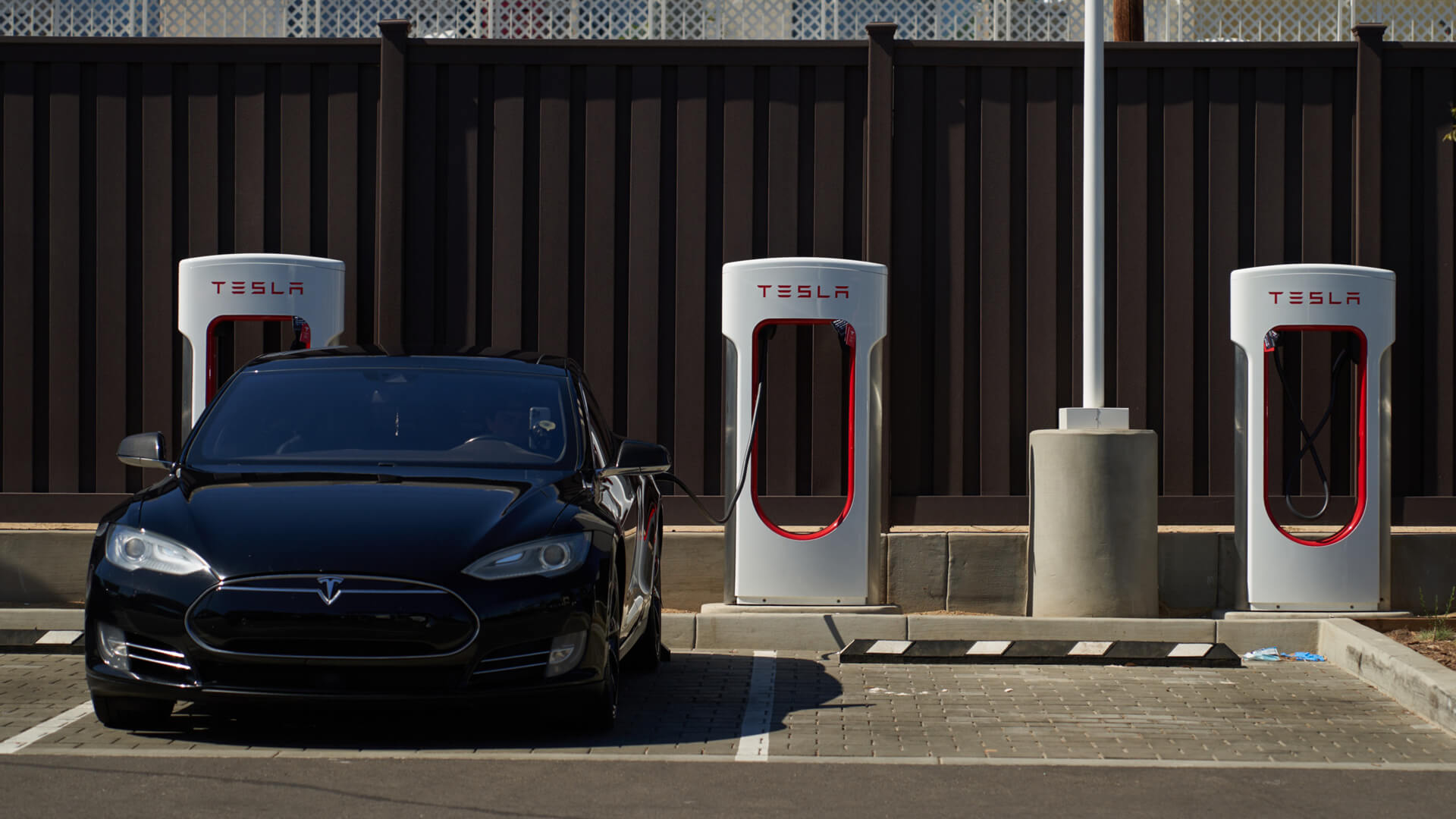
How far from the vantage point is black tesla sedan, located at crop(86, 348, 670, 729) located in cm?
523

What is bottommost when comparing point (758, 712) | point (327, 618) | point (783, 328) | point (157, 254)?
point (758, 712)

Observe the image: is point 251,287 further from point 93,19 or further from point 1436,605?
point 1436,605

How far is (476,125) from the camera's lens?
35.5 feet

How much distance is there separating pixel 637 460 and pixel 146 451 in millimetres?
2118

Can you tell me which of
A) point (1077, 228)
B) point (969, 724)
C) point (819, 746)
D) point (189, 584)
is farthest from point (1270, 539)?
point (189, 584)

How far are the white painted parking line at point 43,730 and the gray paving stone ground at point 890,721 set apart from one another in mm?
54

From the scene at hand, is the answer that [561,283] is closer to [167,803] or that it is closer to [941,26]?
[941,26]

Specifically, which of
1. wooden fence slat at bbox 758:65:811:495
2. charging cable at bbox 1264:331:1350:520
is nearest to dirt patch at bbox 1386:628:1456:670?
charging cable at bbox 1264:331:1350:520

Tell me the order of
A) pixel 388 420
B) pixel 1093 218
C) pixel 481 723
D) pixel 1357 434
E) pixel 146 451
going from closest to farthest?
pixel 481 723 → pixel 146 451 → pixel 388 420 → pixel 1357 434 → pixel 1093 218

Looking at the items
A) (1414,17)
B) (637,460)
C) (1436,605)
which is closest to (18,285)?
(637,460)

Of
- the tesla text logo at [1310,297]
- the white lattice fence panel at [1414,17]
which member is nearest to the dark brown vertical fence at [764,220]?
the white lattice fence panel at [1414,17]

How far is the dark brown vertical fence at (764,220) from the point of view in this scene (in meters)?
10.6

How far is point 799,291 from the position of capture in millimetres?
8852

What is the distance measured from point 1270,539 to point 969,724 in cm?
378
